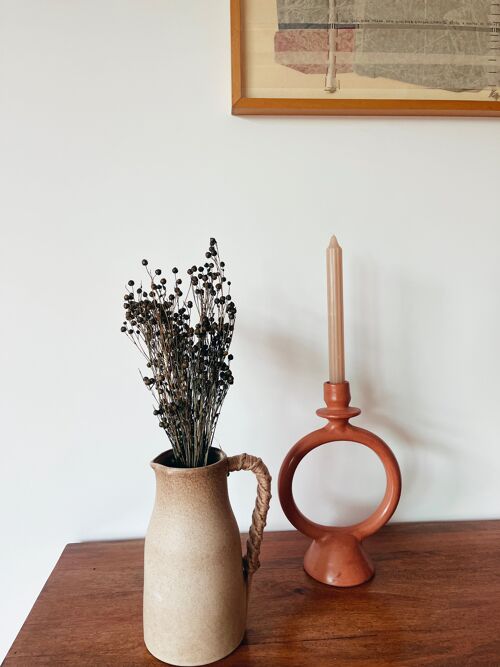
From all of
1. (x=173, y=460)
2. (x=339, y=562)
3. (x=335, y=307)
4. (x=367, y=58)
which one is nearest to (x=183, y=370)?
(x=173, y=460)

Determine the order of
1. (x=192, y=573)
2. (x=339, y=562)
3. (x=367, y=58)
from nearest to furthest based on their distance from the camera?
(x=192, y=573) < (x=339, y=562) < (x=367, y=58)

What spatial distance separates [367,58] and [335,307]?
39 cm

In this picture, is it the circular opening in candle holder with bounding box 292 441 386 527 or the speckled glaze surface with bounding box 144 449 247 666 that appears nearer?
the speckled glaze surface with bounding box 144 449 247 666

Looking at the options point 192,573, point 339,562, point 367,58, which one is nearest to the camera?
point 192,573

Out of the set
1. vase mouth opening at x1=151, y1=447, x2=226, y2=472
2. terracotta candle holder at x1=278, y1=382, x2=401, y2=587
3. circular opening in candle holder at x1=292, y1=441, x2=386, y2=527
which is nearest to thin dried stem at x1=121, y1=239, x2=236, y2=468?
vase mouth opening at x1=151, y1=447, x2=226, y2=472

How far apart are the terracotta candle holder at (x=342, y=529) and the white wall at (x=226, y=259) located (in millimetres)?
124

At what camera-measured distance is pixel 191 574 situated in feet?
1.54

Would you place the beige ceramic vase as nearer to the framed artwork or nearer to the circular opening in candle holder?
the circular opening in candle holder

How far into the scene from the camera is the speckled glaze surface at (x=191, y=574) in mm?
472

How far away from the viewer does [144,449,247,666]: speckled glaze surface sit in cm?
47

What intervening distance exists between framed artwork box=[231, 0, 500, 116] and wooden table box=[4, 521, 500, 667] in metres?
0.64

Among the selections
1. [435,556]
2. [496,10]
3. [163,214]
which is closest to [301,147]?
[163,214]

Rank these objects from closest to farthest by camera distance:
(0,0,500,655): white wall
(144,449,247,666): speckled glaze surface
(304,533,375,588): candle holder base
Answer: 1. (144,449,247,666): speckled glaze surface
2. (304,533,375,588): candle holder base
3. (0,0,500,655): white wall

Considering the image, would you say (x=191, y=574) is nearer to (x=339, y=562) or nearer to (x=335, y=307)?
(x=339, y=562)
